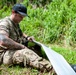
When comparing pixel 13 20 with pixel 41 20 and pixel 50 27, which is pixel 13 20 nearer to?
pixel 50 27

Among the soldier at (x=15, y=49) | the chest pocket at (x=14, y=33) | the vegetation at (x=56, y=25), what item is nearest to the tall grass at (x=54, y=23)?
the vegetation at (x=56, y=25)

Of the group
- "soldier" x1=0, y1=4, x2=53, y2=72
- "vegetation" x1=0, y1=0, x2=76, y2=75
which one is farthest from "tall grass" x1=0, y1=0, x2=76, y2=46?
"soldier" x1=0, y1=4, x2=53, y2=72

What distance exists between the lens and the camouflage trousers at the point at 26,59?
5094mm

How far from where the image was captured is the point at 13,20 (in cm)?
553

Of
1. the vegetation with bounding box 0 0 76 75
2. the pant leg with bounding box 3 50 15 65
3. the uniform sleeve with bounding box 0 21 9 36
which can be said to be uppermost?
the uniform sleeve with bounding box 0 21 9 36

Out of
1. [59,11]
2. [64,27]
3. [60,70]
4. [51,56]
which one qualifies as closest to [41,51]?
[51,56]

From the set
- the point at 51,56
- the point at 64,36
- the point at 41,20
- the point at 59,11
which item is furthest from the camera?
the point at 41,20

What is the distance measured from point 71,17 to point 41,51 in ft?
8.62

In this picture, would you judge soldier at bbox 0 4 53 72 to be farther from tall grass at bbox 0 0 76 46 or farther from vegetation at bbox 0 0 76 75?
tall grass at bbox 0 0 76 46

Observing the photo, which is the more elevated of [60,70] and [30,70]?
[60,70]

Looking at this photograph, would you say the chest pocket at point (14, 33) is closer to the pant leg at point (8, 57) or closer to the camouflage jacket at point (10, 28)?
the camouflage jacket at point (10, 28)

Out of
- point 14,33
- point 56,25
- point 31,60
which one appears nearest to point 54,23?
point 56,25

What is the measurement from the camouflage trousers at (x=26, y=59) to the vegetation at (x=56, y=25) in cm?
126

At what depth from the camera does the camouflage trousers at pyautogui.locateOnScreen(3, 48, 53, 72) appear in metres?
5.09
